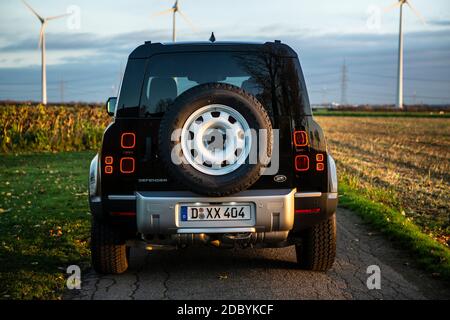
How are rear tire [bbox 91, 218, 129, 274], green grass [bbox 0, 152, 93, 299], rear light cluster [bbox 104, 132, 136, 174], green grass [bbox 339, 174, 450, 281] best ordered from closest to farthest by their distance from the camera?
rear light cluster [bbox 104, 132, 136, 174] < green grass [bbox 0, 152, 93, 299] < rear tire [bbox 91, 218, 129, 274] < green grass [bbox 339, 174, 450, 281]

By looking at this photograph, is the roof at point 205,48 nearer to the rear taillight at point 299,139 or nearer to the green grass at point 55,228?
the rear taillight at point 299,139

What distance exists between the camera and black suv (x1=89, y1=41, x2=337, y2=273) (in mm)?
5477

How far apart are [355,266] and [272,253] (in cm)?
112

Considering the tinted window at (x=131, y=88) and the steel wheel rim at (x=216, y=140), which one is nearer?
the steel wheel rim at (x=216, y=140)

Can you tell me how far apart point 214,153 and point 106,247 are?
1.53 meters

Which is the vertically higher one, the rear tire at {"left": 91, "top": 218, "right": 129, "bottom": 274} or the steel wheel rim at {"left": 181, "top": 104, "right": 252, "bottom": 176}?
the steel wheel rim at {"left": 181, "top": 104, "right": 252, "bottom": 176}

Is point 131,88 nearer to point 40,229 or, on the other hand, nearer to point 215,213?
point 215,213

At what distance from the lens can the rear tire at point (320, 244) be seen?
6.25 meters

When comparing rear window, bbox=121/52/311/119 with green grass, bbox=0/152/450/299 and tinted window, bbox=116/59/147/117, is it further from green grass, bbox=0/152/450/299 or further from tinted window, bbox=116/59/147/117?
green grass, bbox=0/152/450/299

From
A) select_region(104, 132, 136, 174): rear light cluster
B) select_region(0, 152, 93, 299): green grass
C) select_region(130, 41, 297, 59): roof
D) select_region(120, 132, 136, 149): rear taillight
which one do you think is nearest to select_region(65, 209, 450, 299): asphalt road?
select_region(0, 152, 93, 299): green grass

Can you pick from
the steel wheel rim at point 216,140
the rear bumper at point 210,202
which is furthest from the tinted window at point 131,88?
the rear bumper at point 210,202

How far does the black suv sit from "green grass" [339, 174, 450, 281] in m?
1.49

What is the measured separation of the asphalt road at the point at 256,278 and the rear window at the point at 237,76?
1.54m
